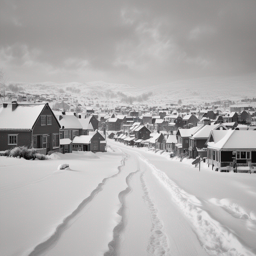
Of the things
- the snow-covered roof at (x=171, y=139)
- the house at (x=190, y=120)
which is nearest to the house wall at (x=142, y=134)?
the snow-covered roof at (x=171, y=139)

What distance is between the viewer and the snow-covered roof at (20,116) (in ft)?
125

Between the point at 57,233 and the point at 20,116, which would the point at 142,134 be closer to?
the point at 20,116

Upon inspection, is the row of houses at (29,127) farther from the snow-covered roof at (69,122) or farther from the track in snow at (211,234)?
the track in snow at (211,234)

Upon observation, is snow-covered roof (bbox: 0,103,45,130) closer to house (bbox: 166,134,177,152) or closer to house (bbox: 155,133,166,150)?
house (bbox: 166,134,177,152)

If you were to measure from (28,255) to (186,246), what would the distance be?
4.82 metres

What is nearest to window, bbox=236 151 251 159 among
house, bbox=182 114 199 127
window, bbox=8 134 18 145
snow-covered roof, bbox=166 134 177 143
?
snow-covered roof, bbox=166 134 177 143

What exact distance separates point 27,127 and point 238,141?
35399 millimetres

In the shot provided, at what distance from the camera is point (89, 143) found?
61.6m

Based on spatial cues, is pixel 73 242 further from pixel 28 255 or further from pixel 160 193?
pixel 160 193

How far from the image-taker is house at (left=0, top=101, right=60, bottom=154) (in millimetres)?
37750

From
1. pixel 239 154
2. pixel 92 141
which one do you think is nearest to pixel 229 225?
pixel 239 154

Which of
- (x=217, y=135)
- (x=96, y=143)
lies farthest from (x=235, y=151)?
(x=96, y=143)

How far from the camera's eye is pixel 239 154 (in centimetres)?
3966

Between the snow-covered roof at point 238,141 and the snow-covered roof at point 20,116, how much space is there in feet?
103
